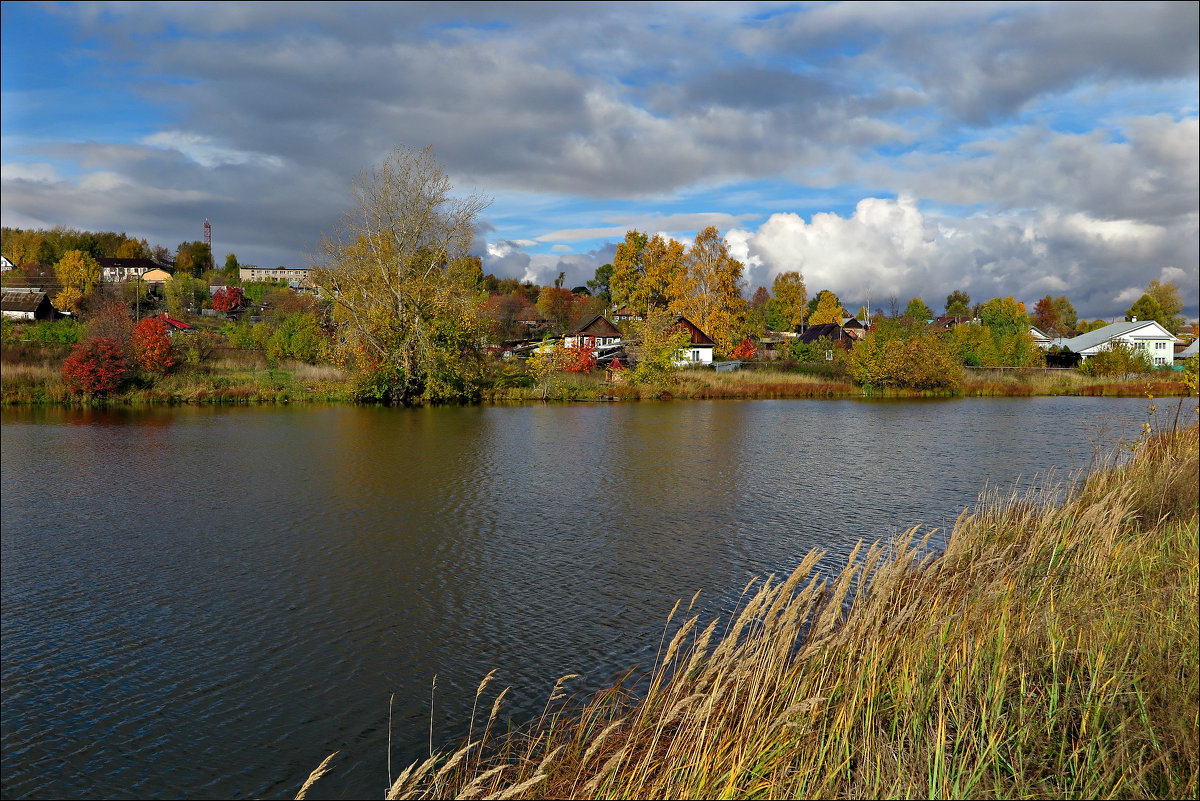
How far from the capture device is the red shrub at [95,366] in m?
43.3

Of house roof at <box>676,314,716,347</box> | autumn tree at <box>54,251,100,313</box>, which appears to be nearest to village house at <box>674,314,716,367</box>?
house roof at <box>676,314,716,347</box>

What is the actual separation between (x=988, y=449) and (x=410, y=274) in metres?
33.7

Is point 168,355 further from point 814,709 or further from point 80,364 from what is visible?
point 814,709

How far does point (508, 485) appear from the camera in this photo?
21.3 m

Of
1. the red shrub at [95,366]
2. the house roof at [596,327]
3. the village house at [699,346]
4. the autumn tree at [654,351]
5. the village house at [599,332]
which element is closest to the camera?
the red shrub at [95,366]

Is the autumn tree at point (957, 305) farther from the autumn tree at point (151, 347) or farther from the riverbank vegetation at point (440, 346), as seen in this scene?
the autumn tree at point (151, 347)

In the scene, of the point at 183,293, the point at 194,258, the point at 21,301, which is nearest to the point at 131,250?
the point at 194,258

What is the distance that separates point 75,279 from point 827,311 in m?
119

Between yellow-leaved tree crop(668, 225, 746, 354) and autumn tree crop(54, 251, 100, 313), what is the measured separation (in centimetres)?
6811

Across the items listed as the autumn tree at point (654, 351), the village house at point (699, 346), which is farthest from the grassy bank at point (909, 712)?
the village house at point (699, 346)

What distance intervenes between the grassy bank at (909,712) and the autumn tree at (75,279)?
9733 cm

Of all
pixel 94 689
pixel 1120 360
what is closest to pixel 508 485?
pixel 94 689

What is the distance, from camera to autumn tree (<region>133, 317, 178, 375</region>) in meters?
45.9

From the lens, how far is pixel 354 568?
13531 millimetres
